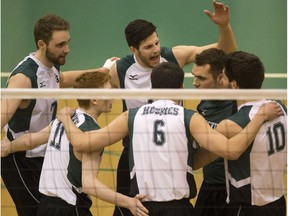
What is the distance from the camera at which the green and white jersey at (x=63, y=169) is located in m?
6.09

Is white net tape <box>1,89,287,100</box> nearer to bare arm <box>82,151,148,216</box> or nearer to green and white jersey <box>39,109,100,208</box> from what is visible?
green and white jersey <box>39,109,100,208</box>

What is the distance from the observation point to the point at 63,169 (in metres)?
6.16

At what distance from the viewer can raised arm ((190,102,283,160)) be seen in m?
5.58

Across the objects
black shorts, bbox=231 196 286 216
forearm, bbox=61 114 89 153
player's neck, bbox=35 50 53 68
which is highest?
player's neck, bbox=35 50 53 68

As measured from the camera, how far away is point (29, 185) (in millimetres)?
6938

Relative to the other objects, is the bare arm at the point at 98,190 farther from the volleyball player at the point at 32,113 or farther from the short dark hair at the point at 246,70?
the volleyball player at the point at 32,113

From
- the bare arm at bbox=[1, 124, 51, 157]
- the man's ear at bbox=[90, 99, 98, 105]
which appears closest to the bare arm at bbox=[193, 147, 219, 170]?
the man's ear at bbox=[90, 99, 98, 105]

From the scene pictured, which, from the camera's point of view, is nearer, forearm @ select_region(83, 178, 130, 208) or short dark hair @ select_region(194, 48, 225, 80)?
forearm @ select_region(83, 178, 130, 208)

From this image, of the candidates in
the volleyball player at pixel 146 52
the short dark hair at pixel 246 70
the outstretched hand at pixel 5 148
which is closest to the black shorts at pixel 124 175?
the volleyball player at pixel 146 52

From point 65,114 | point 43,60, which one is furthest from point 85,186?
point 43,60

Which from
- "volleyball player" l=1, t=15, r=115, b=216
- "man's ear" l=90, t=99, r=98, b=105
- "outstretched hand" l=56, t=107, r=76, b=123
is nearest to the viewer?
"outstretched hand" l=56, t=107, r=76, b=123

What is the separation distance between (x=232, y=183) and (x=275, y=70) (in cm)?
632

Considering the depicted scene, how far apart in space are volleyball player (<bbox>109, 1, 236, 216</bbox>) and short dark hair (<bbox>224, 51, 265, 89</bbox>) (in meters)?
1.28

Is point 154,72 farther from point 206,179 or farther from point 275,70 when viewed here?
point 275,70
